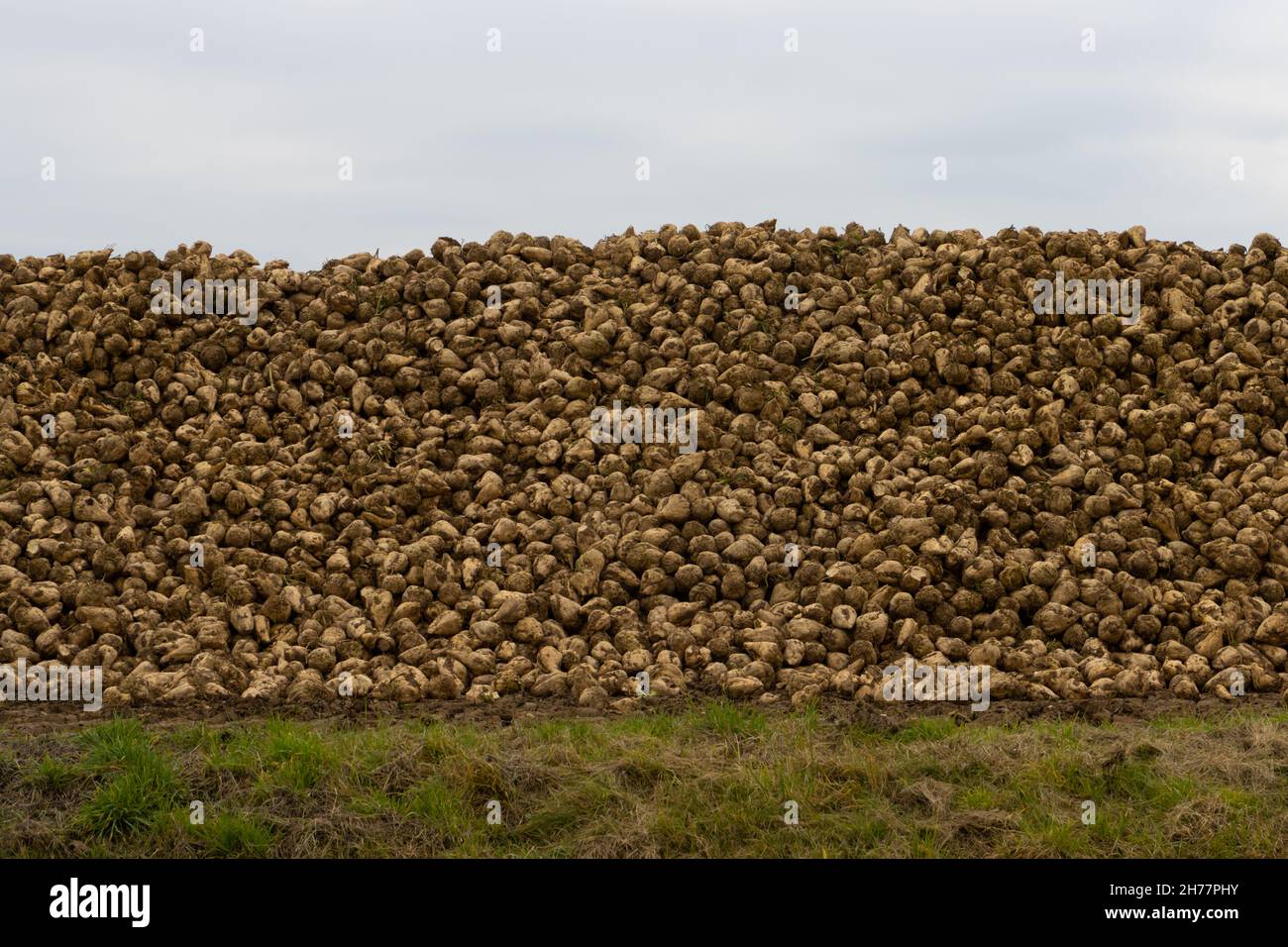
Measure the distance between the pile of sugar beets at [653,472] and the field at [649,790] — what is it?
819mm

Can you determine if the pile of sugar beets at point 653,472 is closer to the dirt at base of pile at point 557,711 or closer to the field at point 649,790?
the dirt at base of pile at point 557,711

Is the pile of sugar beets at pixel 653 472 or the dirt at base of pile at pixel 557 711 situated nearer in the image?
the dirt at base of pile at pixel 557 711

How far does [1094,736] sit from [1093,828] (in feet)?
3.44

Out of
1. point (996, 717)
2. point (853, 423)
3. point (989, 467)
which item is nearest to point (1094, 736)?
point (996, 717)

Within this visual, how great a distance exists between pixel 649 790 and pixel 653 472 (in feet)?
9.90

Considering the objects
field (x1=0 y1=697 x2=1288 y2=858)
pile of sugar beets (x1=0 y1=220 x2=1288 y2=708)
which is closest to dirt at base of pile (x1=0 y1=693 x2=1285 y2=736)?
pile of sugar beets (x1=0 y1=220 x2=1288 y2=708)

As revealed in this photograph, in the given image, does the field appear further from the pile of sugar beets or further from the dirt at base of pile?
the pile of sugar beets

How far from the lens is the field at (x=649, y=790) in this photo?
16.0 ft

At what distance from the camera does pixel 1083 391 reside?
854cm

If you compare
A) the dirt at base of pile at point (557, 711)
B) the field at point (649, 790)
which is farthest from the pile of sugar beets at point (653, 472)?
the field at point (649, 790)

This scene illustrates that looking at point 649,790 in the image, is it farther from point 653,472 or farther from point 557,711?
point 653,472

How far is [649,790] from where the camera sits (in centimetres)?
526

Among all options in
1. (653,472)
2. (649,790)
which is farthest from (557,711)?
(653,472)

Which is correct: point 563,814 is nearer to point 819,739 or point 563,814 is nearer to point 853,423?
point 819,739
